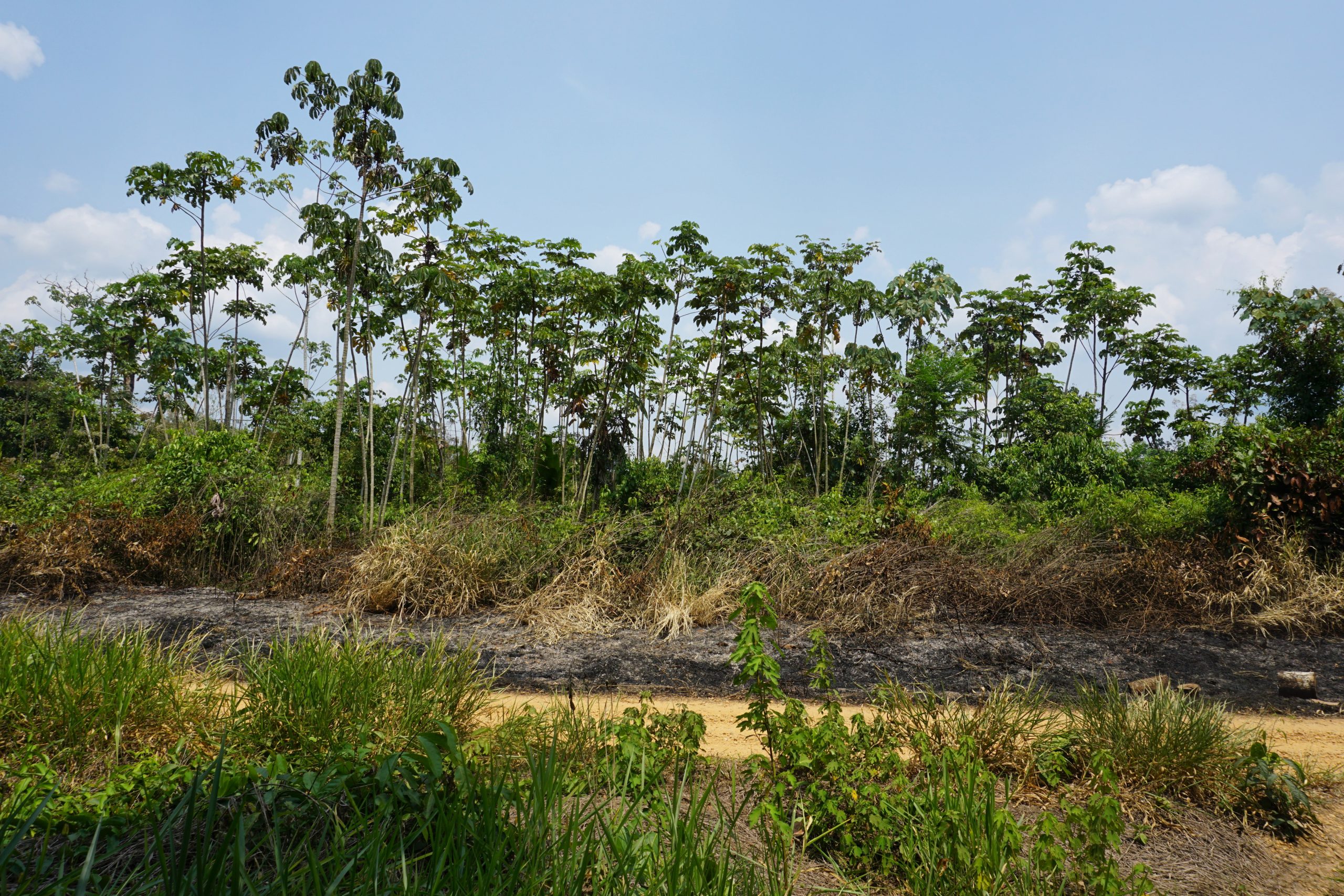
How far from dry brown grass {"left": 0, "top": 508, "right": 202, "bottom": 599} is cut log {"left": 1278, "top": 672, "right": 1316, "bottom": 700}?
12.5 m

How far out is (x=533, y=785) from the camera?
2389 millimetres

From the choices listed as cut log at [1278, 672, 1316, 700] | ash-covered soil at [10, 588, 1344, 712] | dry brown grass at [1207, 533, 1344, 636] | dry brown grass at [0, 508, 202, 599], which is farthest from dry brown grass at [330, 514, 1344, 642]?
dry brown grass at [0, 508, 202, 599]

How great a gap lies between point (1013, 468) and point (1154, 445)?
219 inches

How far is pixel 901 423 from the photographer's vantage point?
54.7 feet

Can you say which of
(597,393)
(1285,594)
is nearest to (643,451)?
(597,393)

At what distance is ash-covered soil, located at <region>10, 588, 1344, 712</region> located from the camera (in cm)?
621

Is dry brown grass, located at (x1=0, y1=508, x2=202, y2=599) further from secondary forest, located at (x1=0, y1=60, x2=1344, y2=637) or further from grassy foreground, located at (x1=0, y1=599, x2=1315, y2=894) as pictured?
grassy foreground, located at (x1=0, y1=599, x2=1315, y2=894)

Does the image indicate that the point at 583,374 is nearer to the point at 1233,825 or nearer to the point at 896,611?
the point at 896,611

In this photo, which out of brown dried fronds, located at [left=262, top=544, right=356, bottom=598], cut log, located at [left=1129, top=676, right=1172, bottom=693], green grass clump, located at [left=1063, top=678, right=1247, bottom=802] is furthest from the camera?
brown dried fronds, located at [left=262, top=544, right=356, bottom=598]

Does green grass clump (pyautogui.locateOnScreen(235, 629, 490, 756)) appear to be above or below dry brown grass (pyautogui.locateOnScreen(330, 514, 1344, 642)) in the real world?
below

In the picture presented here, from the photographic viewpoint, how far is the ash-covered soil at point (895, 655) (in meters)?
6.21

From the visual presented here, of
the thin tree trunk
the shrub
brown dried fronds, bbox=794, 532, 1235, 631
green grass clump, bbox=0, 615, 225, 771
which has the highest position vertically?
the thin tree trunk

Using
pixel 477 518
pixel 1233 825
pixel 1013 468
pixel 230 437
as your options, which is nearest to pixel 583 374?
pixel 477 518

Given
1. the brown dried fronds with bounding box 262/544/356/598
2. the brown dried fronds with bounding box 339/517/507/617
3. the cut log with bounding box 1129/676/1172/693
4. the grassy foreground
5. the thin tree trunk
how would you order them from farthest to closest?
the thin tree trunk
the brown dried fronds with bounding box 262/544/356/598
the brown dried fronds with bounding box 339/517/507/617
the cut log with bounding box 1129/676/1172/693
the grassy foreground
